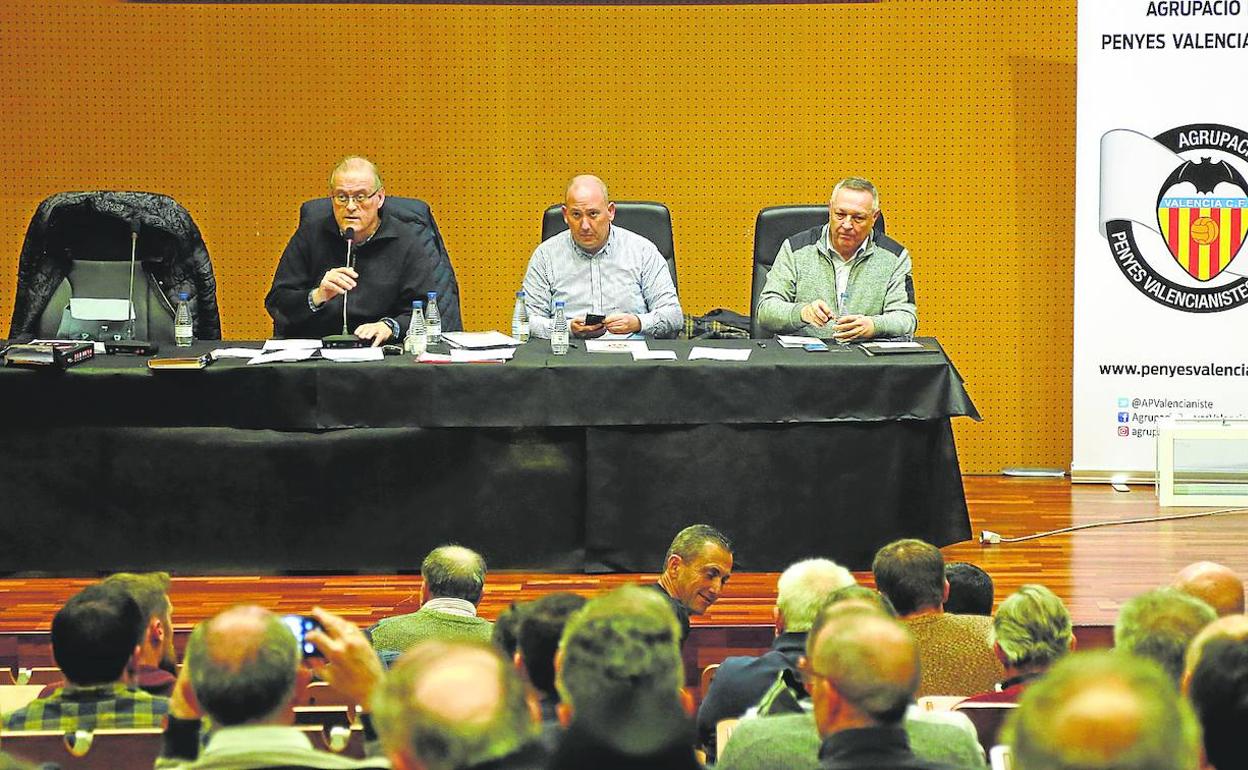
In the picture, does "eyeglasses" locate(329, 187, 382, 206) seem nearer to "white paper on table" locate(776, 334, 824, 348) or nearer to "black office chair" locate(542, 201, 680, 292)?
"black office chair" locate(542, 201, 680, 292)

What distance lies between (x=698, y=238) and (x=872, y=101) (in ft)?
3.36

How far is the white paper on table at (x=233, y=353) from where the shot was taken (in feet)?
18.7

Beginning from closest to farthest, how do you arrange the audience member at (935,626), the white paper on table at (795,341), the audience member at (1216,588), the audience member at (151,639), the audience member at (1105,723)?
the audience member at (1105,723) < the audience member at (151,639) < the audience member at (1216,588) < the audience member at (935,626) < the white paper on table at (795,341)

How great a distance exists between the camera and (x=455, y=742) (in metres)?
1.80

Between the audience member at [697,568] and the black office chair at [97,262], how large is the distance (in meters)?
2.93

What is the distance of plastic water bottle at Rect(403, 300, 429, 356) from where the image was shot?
18.9 ft

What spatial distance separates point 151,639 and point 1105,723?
200 cm

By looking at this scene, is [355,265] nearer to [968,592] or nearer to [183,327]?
[183,327]

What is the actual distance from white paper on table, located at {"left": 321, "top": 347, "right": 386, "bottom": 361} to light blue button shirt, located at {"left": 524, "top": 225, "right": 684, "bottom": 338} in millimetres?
916

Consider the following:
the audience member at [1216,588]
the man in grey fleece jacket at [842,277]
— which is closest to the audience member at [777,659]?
the audience member at [1216,588]

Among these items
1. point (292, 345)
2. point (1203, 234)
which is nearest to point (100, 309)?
point (292, 345)

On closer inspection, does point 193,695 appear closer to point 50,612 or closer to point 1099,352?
point 50,612

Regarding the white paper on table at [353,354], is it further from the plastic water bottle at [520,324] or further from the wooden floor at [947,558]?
the wooden floor at [947,558]

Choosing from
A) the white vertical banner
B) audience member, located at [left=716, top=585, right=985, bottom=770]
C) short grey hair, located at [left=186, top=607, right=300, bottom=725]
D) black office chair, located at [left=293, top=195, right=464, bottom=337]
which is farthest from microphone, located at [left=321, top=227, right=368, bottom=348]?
short grey hair, located at [left=186, top=607, right=300, bottom=725]
